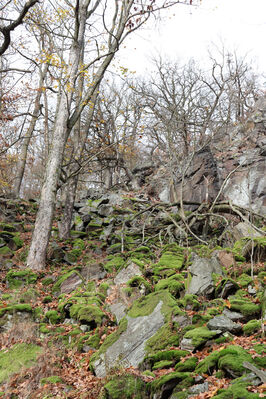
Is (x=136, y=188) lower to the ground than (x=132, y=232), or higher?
higher

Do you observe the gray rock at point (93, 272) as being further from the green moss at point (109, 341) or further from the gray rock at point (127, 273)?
the green moss at point (109, 341)

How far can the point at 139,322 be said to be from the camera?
4934mm

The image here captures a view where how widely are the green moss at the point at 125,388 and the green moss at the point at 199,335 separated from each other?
93cm

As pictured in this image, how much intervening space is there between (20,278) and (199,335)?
5403 millimetres

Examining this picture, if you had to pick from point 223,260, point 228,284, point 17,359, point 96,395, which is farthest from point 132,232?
point 96,395

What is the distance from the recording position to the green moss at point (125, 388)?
11.4ft

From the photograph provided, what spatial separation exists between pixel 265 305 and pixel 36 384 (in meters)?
3.50

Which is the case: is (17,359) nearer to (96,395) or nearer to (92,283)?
(96,395)

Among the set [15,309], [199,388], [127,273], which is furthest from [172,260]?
[199,388]

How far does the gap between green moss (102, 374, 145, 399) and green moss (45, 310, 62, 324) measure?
264 centimetres

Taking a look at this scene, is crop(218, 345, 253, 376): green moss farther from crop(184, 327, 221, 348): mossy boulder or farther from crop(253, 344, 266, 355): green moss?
crop(184, 327, 221, 348): mossy boulder

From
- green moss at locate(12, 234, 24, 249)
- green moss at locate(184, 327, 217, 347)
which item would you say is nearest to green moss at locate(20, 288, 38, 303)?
green moss at locate(12, 234, 24, 249)

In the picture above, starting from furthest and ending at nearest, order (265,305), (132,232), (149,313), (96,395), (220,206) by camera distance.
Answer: (132,232) → (220,206) → (149,313) → (265,305) → (96,395)

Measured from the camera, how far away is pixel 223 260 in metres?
6.88
